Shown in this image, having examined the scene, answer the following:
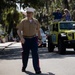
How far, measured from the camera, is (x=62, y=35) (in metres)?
20.9

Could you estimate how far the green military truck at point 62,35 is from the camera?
68.4 feet

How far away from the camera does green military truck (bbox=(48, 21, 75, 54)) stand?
20836 millimetres

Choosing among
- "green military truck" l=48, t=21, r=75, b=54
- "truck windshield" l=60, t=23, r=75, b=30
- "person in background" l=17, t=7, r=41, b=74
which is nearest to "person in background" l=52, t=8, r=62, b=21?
"green military truck" l=48, t=21, r=75, b=54

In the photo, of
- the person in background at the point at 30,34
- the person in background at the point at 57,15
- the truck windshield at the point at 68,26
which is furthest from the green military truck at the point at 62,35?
the person in background at the point at 30,34

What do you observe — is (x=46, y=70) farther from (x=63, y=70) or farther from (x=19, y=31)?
(x=19, y=31)

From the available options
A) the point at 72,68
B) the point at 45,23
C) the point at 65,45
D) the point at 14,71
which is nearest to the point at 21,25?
the point at 14,71

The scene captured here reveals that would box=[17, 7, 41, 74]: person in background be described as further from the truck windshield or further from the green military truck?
the truck windshield

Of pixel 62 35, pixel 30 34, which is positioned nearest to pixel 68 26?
pixel 62 35

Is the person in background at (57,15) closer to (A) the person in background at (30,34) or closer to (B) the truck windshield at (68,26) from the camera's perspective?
(B) the truck windshield at (68,26)

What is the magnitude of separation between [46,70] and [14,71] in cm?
→ 104

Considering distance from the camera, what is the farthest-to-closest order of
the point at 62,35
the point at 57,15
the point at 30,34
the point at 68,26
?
the point at 57,15
the point at 68,26
the point at 62,35
the point at 30,34

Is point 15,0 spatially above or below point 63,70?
above

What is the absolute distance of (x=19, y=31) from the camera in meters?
11.9

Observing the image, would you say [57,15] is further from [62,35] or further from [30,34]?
[30,34]
